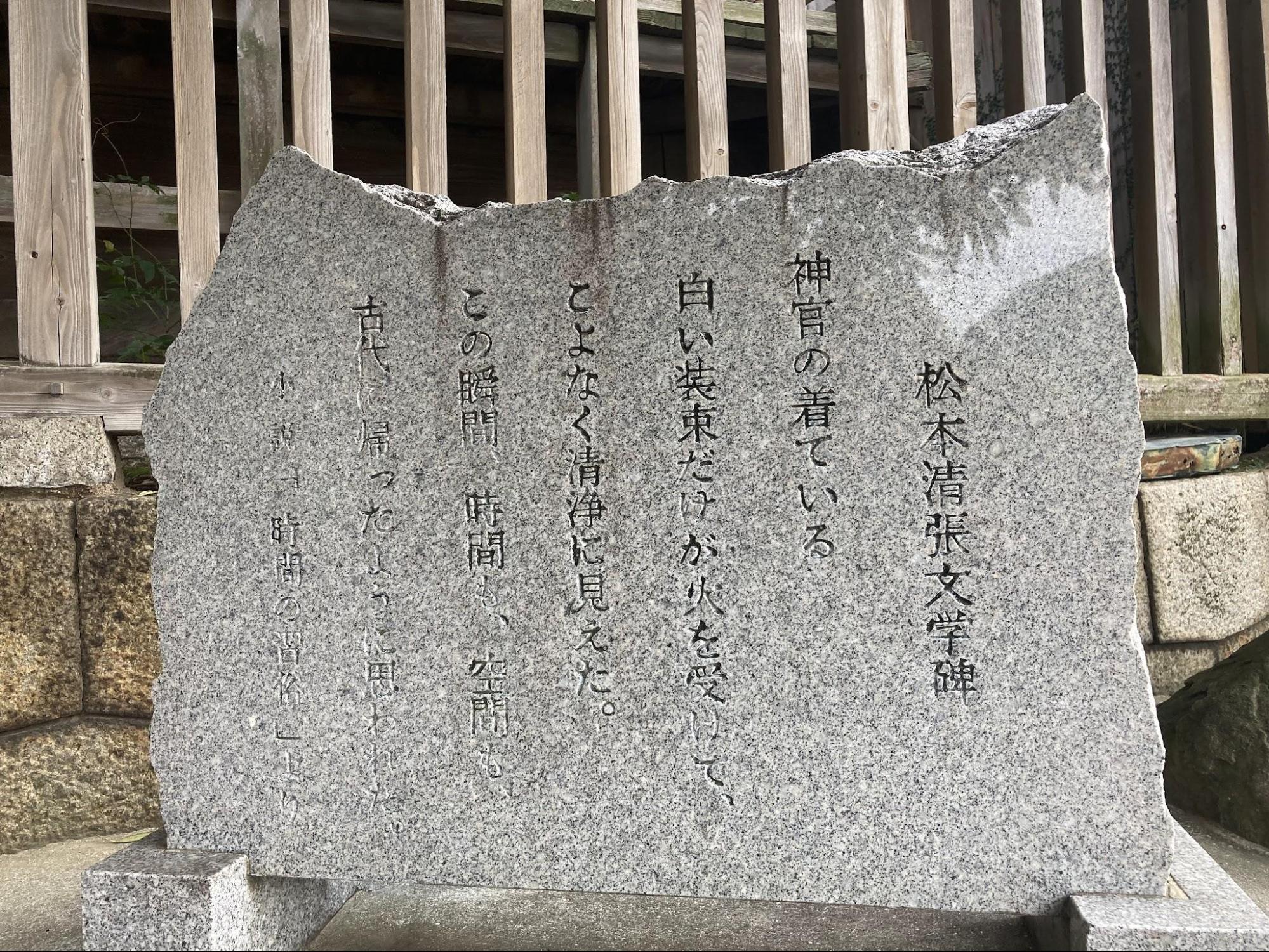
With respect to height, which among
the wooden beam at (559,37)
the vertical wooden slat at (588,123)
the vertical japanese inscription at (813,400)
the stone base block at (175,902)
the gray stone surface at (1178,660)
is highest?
the wooden beam at (559,37)

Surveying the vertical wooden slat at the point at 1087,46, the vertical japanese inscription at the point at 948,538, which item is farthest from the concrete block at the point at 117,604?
the vertical wooden slat at the point at 1087,46

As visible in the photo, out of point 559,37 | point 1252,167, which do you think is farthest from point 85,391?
point 1252,167

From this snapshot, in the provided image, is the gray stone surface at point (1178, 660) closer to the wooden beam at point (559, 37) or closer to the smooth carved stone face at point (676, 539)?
the smooth carved stone face at point (676, 539)

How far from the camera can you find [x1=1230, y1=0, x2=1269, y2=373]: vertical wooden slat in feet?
12.9

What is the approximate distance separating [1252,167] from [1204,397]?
3.39 ft

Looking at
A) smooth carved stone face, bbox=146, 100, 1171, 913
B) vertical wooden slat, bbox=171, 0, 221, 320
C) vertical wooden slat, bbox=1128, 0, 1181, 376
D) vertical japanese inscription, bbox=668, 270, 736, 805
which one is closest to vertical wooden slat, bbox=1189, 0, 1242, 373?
vertical wooden slat, bbox=1128, 0, 1181, 376

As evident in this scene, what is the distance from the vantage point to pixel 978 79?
4770 millimetres

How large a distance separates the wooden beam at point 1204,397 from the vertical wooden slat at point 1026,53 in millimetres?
1176

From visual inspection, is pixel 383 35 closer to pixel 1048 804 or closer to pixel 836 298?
pixel 836 298

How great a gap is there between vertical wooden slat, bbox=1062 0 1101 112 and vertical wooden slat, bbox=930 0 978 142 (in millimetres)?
487

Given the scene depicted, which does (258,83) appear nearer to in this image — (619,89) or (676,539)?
(619,89)

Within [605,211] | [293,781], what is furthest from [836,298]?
[293,781]

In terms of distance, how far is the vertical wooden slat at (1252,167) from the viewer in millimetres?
3926

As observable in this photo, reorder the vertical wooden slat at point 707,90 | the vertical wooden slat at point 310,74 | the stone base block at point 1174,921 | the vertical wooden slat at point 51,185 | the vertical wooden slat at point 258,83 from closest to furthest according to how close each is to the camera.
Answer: the stone base block at point 1174,921 → the vertical wooden slat at point 51,185 → the vertical wooden slat at point 310,74 → the vertical wooden slat at point 258,83 → the vertical wooden slat at point 707,90
